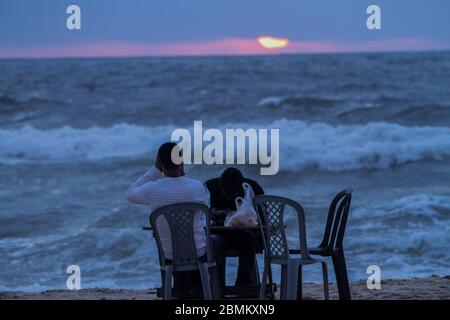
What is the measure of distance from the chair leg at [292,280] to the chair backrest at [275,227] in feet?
0.19

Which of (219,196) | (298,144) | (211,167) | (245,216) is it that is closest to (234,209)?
(219,196)

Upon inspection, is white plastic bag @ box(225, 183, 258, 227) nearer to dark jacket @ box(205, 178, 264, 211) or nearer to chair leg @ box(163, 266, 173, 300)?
dark jacket @ box(205, 178, 264, 211)

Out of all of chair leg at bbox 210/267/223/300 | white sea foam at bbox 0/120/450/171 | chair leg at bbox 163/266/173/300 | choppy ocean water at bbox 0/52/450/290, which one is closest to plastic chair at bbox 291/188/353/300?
chair leg at bbox 210/267/223/300

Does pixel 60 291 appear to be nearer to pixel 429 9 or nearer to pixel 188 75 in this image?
pixel 429 9

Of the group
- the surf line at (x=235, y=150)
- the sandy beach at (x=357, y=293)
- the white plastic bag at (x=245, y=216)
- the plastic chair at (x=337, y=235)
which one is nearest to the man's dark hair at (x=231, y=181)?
the white plastic bag at (x=245, y=216)

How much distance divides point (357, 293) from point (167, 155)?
222 centimetres

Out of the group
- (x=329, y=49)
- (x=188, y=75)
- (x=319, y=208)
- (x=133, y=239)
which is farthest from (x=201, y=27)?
(x=188, y=75)

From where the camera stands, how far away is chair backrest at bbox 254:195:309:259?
15.8 ft

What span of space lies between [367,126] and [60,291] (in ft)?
39.9

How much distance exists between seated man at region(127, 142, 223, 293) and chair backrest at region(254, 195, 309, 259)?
1.00 feet

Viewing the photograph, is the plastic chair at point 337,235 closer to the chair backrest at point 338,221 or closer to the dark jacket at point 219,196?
the chair backrest at point 338,221

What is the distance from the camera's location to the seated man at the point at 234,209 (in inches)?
203

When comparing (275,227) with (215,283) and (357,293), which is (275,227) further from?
(357,293)

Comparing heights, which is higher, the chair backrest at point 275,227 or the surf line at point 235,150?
the surf line at point 235,150
